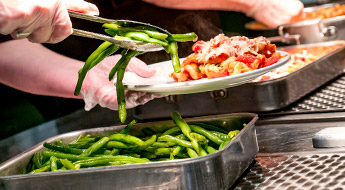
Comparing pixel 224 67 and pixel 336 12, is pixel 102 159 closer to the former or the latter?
pixel 224 67

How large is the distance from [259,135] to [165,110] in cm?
60

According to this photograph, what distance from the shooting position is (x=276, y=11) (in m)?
3.81

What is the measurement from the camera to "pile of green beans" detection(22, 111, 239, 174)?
4.83 feet

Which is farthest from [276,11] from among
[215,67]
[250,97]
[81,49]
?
[215,67]

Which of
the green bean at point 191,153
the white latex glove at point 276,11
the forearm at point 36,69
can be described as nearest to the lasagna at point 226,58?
the green bean at point 191,153

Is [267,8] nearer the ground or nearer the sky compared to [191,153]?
nearer the sky

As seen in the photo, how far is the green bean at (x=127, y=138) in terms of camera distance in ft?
5.05

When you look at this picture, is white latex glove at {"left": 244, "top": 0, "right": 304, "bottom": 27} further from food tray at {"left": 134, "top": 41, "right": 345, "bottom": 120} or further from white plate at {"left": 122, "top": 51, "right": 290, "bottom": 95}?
white plate at {"left": 122, "top": 51, "right": 290, "bottom": 95}

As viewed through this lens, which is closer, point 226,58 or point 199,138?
point 199,138

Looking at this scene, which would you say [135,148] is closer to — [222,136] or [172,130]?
[172,130]

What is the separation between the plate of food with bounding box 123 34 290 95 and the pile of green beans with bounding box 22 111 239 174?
125 mm

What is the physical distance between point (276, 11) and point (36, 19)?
273cm

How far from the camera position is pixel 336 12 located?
4184 mm

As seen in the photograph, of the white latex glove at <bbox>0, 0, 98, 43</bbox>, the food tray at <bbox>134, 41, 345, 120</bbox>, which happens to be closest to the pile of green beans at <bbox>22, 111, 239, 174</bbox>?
the white latex glove at <bbox>0, 0, 98, 43</bbox>
